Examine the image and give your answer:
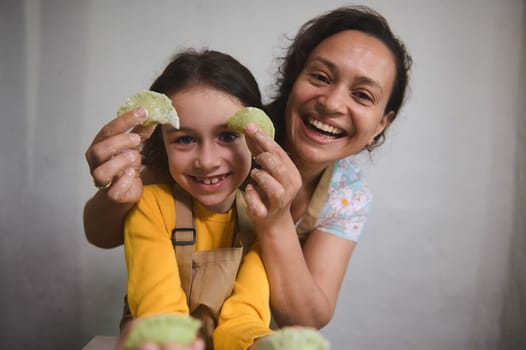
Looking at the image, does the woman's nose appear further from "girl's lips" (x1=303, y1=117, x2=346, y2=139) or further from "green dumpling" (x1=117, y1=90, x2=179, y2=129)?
"green dumpling" (x1=117, y1=90, x2=179, y2=129)

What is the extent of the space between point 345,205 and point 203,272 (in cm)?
48

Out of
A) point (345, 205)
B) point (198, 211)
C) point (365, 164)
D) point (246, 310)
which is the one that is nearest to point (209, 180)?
point (198, 211)

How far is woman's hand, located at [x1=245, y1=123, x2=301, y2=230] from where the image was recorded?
81 centimetres

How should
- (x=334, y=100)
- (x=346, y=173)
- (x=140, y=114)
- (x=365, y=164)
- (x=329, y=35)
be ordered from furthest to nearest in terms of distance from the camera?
1. (x=365, y=164)
2. (x=346, y=173)
3. (x=329, y=35)
4. (x=334, y=100)
5. (x=140, y=114)

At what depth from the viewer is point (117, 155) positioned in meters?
0.78

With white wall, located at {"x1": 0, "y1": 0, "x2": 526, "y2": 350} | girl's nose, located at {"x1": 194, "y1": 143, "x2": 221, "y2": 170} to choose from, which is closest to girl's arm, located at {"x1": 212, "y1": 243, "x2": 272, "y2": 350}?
girl's nose, located at {"x1": 194, "y1": 143, "x2": 221, "y2": 170}

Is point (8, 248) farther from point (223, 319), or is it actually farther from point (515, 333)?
point (515, 333)

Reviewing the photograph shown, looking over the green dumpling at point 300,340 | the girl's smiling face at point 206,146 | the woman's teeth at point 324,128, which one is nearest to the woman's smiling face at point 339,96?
the woman's teeth at point 324,128

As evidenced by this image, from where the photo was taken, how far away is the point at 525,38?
1.71 metres

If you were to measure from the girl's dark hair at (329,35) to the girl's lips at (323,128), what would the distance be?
15cm

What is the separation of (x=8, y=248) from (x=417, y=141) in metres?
1.68

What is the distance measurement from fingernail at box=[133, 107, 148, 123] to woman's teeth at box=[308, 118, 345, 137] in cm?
42

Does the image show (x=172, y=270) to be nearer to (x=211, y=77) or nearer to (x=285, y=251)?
(x=285, y=251)

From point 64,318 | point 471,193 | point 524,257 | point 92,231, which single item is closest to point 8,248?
point 64,318
